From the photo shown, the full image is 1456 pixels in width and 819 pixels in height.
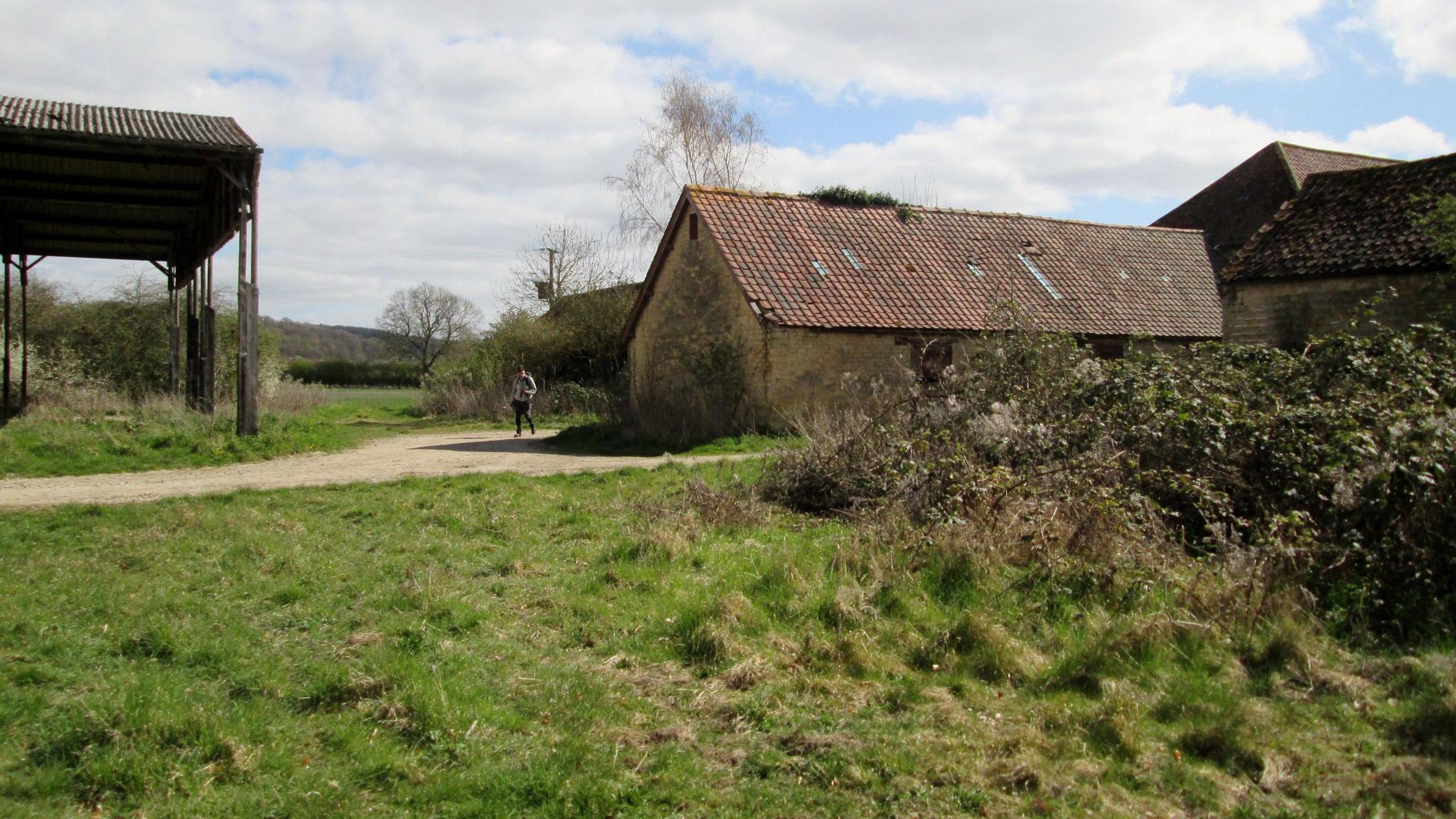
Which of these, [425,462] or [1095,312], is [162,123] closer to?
[425,462]

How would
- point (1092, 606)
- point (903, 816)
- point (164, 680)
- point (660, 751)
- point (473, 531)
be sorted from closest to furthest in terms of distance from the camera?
point (903, 816) → point (660, 751) → point (164, 680) → point (1092, 606) → point (473, 531)

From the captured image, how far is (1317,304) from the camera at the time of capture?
17094 millimetres

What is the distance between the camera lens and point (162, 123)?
1692 cm

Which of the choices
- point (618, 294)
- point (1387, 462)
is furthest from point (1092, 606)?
point (618, 294)

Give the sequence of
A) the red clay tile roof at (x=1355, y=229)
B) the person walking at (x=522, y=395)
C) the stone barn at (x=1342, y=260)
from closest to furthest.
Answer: the stone barn at (x=1342, y=260) → the red clay tile roof at (x=1355, y=229) → the person walking at (x=522, y=395)

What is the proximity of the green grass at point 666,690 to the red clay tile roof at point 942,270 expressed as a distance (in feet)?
42.6

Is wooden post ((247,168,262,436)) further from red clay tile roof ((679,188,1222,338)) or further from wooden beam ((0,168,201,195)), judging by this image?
red clay tile roof ((679,188,1222,338))

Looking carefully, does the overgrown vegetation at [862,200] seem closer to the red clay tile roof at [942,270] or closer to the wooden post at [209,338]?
the red clay tile roof at [942,270]

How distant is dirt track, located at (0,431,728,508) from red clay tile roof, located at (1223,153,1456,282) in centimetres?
1067

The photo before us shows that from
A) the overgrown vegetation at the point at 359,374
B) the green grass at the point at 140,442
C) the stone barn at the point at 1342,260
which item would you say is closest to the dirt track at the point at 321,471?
the green grass at the point at 140,442

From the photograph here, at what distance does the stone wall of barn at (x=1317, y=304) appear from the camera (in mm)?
15641

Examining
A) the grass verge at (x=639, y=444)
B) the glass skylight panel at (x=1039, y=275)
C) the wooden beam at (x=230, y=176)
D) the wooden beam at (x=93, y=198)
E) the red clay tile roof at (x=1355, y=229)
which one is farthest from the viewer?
the glass skylight panel at (x=1039, y=275)

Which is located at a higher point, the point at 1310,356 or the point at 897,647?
the point at 1310,356

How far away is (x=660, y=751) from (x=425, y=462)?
12.5 meters
